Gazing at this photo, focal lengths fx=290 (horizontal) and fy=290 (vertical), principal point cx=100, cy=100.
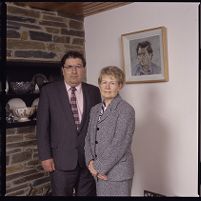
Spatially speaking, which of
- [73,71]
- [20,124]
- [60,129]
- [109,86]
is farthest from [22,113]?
[109,86]

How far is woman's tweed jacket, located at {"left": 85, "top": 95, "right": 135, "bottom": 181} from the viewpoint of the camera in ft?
5.05

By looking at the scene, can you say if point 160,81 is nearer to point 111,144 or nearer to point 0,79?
point 111,144

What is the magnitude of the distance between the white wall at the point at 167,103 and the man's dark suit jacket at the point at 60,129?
0.68 m

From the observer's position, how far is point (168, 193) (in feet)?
7.87

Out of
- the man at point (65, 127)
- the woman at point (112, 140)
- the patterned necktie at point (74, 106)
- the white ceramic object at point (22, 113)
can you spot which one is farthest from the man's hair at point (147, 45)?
the white ceramic object at point (22, 113)

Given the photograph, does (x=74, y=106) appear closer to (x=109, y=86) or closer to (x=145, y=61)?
(x=109, y=86)

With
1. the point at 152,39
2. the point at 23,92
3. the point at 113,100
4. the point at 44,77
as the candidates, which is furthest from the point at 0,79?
the point at 152,39

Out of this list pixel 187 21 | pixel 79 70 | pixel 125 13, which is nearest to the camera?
pixel 79 70

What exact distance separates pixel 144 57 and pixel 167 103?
45cm

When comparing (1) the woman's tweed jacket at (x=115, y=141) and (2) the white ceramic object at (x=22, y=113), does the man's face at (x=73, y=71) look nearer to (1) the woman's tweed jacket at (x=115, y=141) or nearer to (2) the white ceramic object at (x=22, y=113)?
(1) the woman's tweed jacket at (x=115, y=141)

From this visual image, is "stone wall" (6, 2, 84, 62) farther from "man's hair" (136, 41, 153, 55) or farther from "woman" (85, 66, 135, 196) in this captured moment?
"woman" (85, 66, 135, 196)

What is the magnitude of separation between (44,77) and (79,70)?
2.60ft

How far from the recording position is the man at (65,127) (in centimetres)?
198

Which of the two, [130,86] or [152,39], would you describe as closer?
[152,39]
